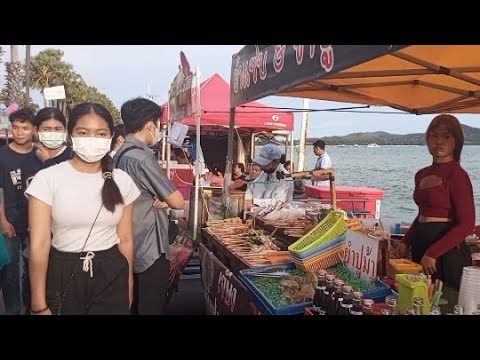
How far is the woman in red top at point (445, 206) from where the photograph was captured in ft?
8.86

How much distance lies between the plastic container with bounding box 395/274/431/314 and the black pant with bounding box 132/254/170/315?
5.04 ft

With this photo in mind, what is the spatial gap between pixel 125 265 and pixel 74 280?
0.27 m

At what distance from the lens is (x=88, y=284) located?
2227 mm

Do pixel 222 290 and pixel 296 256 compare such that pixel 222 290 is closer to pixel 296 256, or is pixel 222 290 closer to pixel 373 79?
pixel 296 256

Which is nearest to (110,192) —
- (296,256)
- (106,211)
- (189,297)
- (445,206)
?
(106,211)

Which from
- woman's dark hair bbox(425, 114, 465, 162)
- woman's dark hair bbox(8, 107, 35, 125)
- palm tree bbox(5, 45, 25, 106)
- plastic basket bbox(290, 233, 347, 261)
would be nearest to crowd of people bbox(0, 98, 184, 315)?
woman's dark hair bbox(8, 107, 35, 125)

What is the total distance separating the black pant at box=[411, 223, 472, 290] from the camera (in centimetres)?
277

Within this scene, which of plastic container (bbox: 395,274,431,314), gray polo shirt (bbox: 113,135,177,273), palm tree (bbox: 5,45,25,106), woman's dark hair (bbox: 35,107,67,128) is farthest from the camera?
palm tree (bbox: 5,45,25,106)

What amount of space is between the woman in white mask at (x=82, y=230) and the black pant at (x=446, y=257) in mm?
1854

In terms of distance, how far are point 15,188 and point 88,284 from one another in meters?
1.89

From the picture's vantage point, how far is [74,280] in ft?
7.20

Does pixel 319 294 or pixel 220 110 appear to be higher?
pixel 220 110

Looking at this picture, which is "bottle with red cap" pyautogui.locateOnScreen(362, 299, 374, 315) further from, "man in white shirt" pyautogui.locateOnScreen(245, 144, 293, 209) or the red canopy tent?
the red canopy tent
